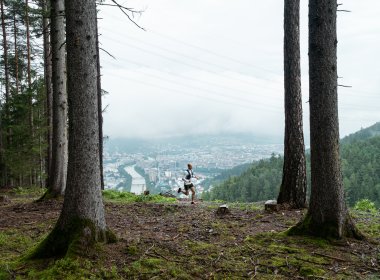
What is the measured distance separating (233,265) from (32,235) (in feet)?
14.7

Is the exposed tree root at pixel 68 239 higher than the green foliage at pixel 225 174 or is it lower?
higher

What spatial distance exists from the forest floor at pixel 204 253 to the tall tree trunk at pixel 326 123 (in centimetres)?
40

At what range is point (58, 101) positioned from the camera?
11.3 meters

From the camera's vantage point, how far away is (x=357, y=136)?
19875 centimetres

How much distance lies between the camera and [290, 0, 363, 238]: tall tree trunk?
20.3 ft

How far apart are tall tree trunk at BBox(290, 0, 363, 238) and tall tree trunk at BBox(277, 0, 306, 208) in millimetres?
3372

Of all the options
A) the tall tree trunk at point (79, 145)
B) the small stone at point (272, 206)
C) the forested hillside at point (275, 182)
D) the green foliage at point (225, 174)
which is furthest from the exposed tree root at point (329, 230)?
the green foliage at point (225, 174)

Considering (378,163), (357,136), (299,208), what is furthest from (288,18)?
(357,136)

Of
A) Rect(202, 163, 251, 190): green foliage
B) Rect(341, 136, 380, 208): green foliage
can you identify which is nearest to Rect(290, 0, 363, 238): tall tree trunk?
Rect(341, 136, 380, 208): green foliage

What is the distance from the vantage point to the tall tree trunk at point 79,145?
5137 mm

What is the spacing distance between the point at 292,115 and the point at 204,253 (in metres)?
5.48

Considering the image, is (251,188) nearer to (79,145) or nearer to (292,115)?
(292,115)

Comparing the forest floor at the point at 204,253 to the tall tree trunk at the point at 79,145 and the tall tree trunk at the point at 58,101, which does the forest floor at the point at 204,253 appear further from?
the tall tree trunk at the point at 58,101

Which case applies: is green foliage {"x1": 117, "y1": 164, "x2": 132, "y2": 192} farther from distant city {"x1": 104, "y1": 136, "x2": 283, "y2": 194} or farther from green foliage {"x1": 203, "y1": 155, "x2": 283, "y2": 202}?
green foliage {"x1": 203, "y1": 155, "x2": 283, "y2": 202}
